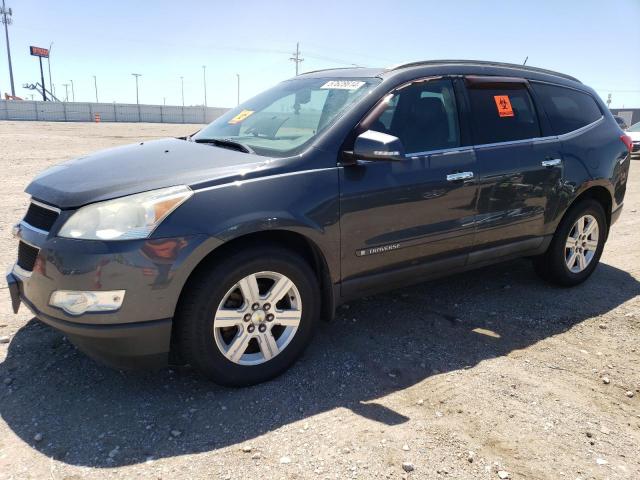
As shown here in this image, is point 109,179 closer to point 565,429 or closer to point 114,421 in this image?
point 114,421

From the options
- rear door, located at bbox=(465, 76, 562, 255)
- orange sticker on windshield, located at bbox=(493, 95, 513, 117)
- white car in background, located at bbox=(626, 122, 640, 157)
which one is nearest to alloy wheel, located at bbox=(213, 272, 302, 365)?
rear door, located at bbox=(465, 76, 562, 255)

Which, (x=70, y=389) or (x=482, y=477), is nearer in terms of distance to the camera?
(x=482, y=477)

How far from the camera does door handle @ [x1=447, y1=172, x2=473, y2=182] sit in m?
3.52

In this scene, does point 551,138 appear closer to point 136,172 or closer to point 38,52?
point 136,172

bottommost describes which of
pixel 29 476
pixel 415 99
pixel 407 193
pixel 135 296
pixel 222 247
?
pixel 29 476

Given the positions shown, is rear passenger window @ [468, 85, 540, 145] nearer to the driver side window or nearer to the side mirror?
the driver side window

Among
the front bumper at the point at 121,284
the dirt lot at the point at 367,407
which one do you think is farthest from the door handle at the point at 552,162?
the front bumper at the point at 121,284

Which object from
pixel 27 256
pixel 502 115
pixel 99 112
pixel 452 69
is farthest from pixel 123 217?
pixel 99 112

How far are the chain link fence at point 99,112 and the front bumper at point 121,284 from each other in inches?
2147

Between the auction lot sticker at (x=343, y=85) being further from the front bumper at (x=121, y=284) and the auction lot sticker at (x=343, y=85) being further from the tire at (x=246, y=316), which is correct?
the front bumper at (x=121, y=284)

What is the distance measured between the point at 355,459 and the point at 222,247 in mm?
1259

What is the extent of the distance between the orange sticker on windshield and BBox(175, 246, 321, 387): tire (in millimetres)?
2094

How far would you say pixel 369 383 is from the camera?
3.08 meters

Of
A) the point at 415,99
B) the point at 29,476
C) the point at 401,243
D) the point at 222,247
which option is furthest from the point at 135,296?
the point at 415,99
